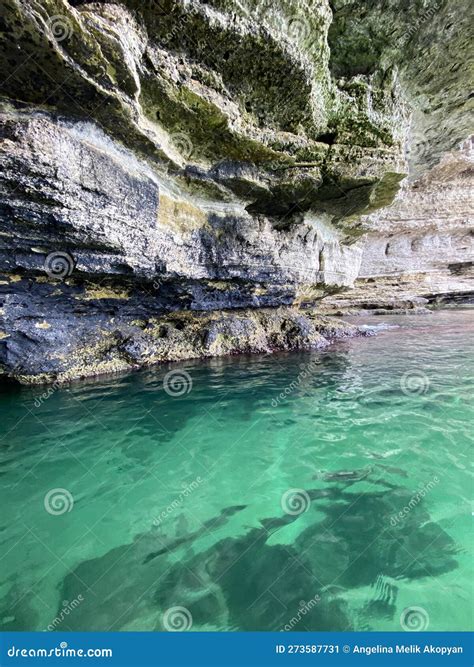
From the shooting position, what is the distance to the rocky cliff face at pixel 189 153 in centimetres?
516

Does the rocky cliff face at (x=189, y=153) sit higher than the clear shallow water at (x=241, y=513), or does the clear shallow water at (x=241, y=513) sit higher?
the rocky cliff face at (x=189, y=153)

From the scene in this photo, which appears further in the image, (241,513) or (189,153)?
(189,153)

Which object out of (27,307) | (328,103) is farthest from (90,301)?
(328,103)

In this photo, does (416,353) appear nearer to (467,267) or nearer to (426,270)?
(426,270)

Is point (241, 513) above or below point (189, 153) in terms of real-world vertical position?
below

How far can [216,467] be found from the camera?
4.34 m

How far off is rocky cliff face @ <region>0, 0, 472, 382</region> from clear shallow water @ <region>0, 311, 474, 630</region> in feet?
10.3

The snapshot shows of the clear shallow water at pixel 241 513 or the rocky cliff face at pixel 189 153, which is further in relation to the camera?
the rocky cliff face at pixel 189 153

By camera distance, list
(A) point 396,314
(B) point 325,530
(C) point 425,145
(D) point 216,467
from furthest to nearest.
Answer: (A) point 396,314
(C) point 425,145
(D) point 216,467
(B) point 325,530

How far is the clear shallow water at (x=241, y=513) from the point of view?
95.6 inches

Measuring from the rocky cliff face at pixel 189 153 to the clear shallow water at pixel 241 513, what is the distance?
313 cm

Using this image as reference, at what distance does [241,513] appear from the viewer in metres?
3.44

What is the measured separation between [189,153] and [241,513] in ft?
25.1

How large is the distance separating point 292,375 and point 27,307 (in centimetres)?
689
